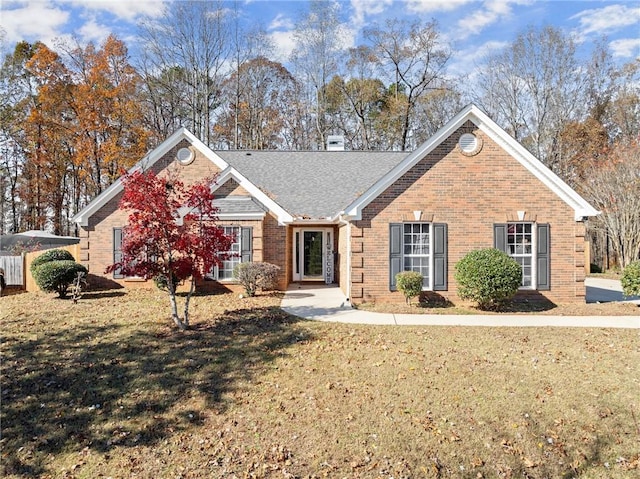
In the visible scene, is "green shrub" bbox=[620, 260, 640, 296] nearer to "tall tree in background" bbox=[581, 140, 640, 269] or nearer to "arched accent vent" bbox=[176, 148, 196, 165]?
"tall tree in background" bbox=[581, 140, 640, 269]

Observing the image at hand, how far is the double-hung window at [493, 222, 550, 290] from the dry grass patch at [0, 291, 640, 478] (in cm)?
270

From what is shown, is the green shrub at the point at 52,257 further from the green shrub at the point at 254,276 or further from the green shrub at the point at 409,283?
the green shrub at the point at 409,283

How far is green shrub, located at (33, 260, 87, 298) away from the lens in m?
11.7

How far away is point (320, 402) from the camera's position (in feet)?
17.7

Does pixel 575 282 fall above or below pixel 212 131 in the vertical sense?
below

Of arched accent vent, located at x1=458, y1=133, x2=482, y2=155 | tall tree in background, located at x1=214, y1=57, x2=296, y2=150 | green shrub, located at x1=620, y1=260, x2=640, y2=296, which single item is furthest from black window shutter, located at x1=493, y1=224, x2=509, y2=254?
tall tree in background, located at x1=214, y1=57, x2=296, y2=150

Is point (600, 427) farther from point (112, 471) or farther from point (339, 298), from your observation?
point (339, 298)

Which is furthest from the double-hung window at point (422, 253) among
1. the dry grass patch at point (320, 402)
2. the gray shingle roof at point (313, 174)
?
the gray shingle roof at point (313, 174)

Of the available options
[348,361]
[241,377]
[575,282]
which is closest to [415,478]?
[348,361]

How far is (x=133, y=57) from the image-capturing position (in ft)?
83.4

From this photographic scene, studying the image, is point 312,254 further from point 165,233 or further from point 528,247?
point 165,233

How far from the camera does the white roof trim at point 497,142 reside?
10.7 m

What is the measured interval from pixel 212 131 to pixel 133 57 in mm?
6945

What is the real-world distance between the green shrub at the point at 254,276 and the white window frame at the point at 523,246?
715cm
